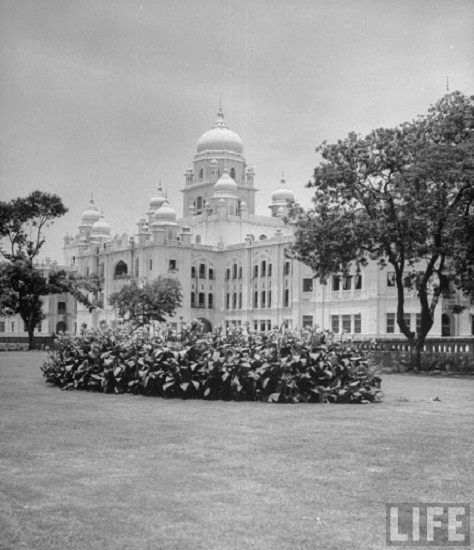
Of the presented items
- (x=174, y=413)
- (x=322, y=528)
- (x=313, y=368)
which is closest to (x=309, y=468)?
(x=322, y=528)

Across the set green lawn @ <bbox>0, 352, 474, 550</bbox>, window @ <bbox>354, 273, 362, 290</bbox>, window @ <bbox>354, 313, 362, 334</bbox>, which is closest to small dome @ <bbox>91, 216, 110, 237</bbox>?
window @ <bbox>354, 273, 362, 290</bbox>

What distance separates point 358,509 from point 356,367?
29.8 ft

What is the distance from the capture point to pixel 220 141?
318 feet

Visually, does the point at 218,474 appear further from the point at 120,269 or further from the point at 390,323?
the point at 120,269

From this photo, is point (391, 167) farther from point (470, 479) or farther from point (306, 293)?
point (306, 293)

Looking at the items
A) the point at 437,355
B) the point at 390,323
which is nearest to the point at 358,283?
the point at 390,323

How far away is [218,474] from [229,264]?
262ft

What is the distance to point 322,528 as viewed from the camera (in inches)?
230

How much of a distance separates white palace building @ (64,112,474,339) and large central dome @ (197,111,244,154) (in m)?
0.12

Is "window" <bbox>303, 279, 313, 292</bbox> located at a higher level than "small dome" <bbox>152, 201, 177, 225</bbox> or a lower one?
lower

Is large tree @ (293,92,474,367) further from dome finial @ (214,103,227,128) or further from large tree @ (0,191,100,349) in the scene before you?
dome finial @ (214,103,227,128)

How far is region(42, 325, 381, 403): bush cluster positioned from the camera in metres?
14.8

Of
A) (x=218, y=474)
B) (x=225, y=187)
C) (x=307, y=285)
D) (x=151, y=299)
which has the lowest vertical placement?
(x=218, y=474)

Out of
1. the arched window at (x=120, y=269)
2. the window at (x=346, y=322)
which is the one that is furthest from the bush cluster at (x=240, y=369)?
the arched window at (x=120, y=269)
